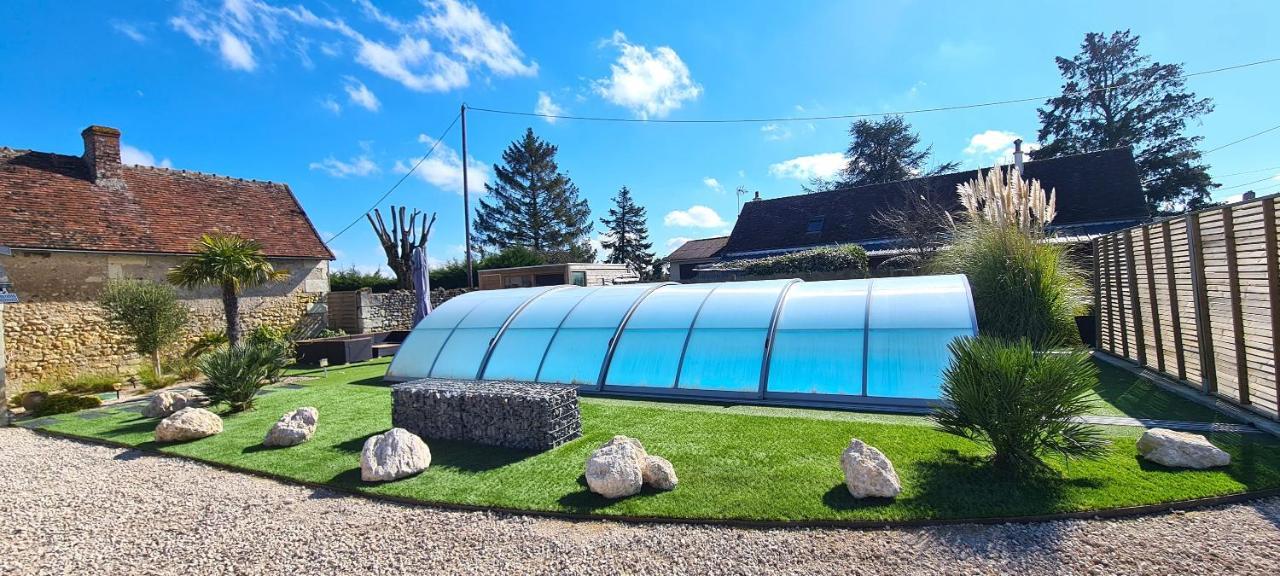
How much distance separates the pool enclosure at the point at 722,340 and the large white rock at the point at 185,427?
128 inches

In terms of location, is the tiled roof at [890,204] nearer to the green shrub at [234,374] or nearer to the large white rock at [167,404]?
the green shrub at [234,374]

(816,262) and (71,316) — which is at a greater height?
(816,262)

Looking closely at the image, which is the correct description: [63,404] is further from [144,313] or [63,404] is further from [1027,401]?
[1027,401]

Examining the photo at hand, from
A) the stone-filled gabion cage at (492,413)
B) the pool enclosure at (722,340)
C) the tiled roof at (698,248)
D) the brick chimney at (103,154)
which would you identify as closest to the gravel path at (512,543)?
the stone-filled gabion cage at (492,413)

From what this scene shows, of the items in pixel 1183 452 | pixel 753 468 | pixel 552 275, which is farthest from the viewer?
pixel 552 275

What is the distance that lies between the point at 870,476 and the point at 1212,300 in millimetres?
5281

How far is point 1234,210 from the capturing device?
574 centimetres

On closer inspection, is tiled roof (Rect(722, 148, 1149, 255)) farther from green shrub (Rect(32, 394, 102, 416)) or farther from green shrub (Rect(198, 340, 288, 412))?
green shrub (Rect(32, 394, 102, 416))

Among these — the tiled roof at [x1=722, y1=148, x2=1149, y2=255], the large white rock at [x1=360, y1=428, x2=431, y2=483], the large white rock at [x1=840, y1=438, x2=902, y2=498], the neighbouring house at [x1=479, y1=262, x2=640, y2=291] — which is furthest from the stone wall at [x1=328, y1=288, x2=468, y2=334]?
the large white rock at [x1=840, y1=438, x2=902, y2=498]

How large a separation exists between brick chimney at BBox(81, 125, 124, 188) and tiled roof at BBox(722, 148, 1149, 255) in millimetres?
21920

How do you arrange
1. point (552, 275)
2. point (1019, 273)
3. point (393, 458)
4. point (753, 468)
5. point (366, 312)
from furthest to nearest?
point (552, 275), point (366, 312), point (1019, 273), point (393, 458), point (753, 468)

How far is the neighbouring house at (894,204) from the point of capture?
18.8 m

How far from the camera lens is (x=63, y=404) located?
31.7 feet

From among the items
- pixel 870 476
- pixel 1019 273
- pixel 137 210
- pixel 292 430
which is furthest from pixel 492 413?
pixel 137 210
